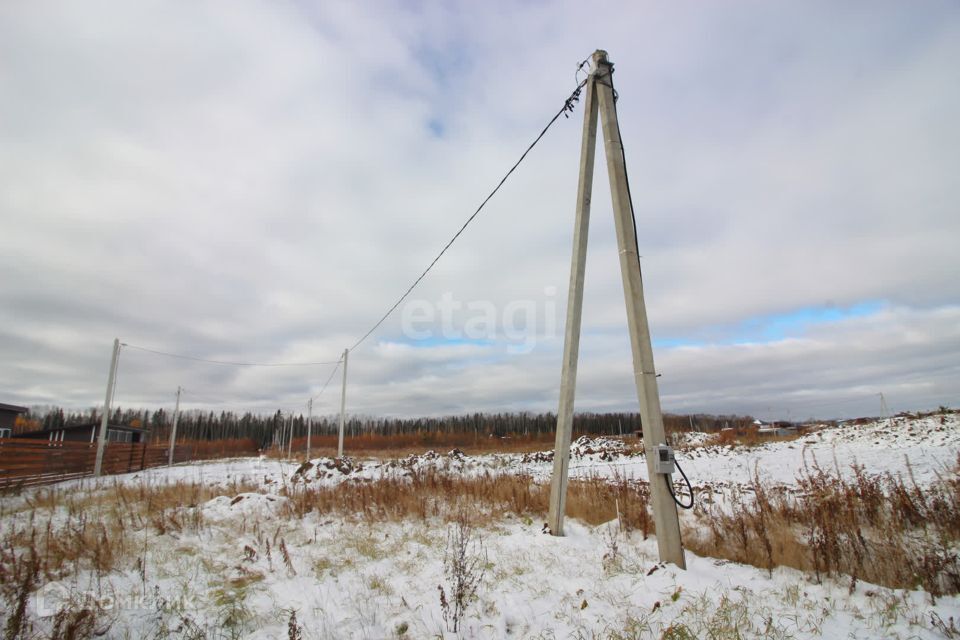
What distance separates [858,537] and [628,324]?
129 inches

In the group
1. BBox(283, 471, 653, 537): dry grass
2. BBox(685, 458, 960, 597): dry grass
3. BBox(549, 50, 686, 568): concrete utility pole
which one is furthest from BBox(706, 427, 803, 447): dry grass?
BBox(549, 50, 686, 568): concrete utility pole

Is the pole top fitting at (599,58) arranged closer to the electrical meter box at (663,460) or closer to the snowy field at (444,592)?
the electrical meter box at (663,460)

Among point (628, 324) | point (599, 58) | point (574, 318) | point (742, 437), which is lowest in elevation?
point (742, 437)

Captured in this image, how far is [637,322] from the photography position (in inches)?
213

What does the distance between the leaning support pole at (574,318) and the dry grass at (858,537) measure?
5.66 ft

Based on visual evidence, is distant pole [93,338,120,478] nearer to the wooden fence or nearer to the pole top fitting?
the wooden fence

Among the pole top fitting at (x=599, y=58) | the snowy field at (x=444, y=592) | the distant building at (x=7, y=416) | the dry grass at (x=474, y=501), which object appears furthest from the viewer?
the distant building at (x=7, y=416)

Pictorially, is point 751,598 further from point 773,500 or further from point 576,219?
point 576,219

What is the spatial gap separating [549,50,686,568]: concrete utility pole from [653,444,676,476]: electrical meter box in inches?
1.4

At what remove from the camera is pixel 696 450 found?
25.2 meters

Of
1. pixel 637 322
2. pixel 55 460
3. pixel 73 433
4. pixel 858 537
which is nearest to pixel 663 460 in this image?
pixel 637 322

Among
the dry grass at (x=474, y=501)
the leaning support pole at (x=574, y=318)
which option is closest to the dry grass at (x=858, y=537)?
the dry grass at (x=474, y=501)

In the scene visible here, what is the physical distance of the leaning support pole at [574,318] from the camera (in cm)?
642

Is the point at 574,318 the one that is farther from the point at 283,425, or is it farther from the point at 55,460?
the point at 283,425
